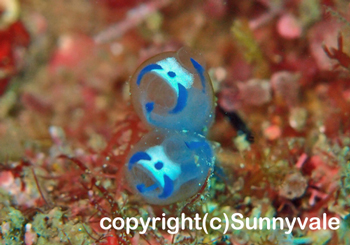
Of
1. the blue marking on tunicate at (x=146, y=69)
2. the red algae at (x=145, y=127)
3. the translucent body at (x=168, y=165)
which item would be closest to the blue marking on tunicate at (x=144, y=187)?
the translucent body at (x=168, y=165)

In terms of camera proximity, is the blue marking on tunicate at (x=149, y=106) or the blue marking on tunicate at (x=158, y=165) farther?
the blue marking on tunicate at (x=149, y=106)

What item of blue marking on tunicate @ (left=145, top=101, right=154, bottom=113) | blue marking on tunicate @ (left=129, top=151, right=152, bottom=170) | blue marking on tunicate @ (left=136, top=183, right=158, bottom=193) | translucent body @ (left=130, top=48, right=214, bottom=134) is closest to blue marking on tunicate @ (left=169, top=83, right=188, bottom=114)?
translucent body @ (left=130, top=48, right=214, bottom=134)

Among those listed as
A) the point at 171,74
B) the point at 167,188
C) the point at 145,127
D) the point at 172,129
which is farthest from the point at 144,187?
the point at 171,74

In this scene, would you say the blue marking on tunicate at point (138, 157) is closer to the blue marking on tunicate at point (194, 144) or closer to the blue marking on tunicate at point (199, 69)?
the blue marking on tunicate at point (194, 144)

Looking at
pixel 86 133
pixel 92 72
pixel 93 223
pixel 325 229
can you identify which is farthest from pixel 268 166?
A: pixel 92 72

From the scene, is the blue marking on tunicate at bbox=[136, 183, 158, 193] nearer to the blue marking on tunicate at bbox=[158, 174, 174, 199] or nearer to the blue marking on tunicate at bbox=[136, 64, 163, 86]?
the blue marking on tunicate at bbox=[158, 174, 174, 199]

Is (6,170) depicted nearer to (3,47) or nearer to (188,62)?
(188,62)
